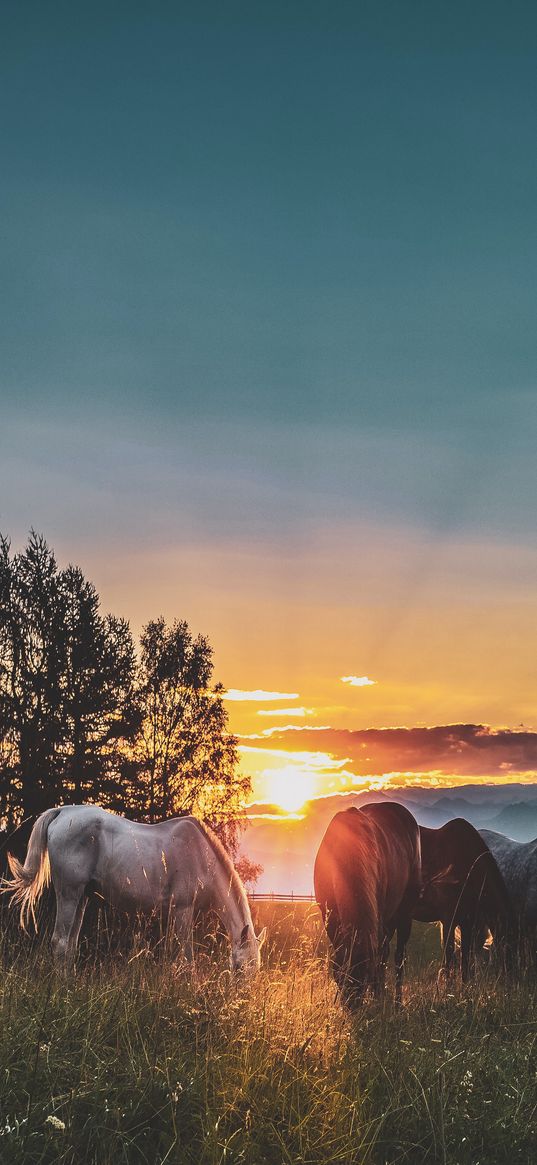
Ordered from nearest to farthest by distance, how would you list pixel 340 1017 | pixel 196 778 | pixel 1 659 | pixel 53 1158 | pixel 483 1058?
Answer: pixel 53 1158
pixel 483 1058
pixel 340 1017
pixel 1 659
pixel 196 778

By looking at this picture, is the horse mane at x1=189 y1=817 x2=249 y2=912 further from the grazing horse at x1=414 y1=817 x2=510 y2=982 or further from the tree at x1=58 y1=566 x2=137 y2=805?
the tree at x1=58 y1=566 x2=137 y2=805

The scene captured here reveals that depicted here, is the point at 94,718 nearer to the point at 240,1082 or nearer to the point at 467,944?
the point at 467,944

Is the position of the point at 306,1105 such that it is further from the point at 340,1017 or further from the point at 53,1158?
the point at 340,1017

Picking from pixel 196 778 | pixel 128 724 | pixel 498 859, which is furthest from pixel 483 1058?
pixel 196 778

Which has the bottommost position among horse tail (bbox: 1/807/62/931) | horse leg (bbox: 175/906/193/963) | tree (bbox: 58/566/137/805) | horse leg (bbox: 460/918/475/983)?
horse leg (bbox: 460/918/475/983)

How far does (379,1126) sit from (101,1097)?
1.43 meters

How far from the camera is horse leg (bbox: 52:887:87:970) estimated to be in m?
11.5

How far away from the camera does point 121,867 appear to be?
40.0 ft

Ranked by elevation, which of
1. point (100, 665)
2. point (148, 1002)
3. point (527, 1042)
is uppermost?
point (100, 665)

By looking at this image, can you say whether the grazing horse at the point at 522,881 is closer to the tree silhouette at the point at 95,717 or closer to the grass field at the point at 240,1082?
the grass field at the point at 240,1082

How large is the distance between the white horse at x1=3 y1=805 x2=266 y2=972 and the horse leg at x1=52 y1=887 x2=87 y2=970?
13 mm

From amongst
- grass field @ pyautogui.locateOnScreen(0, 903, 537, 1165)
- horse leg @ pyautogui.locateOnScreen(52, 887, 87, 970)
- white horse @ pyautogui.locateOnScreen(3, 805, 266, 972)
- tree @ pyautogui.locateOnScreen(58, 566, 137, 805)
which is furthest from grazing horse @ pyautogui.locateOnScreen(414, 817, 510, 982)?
tree @ pyautogui.locateOnScreen(58, 566, 137, 805)

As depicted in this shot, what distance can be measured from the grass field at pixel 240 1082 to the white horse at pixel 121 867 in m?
4.90

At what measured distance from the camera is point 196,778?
31.6 m
